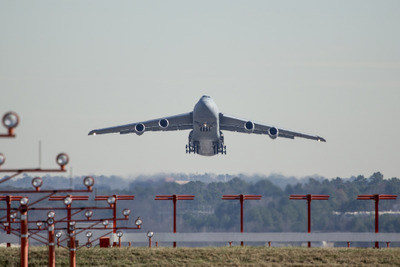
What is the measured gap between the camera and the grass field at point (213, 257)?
31.3 m

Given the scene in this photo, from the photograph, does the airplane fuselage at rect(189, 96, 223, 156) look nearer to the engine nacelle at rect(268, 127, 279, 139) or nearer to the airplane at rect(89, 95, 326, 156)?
the airplane at rect(89, 95, 326, 156)

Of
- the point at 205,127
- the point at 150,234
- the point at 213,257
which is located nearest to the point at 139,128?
the point at 205,127

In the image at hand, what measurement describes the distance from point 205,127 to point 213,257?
25.0 m

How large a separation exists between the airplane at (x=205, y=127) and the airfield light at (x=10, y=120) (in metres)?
37.4

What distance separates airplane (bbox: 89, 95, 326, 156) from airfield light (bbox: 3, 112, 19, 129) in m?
37.4

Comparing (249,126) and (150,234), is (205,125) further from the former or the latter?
(150,234)

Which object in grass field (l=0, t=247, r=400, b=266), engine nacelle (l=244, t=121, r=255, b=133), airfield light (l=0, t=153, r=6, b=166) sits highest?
engine nacelle (l=244, t=121, r=255, b=133)

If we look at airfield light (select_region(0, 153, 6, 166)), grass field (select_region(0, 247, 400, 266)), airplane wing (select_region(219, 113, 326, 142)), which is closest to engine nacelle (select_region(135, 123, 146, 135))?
airplane wing (select_region(219, 113, 326, 142))

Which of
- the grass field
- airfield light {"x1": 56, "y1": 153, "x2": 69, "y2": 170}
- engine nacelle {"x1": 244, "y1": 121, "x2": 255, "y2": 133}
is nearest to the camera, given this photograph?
airfield light {"x1": 56, "y1": 153, "x2": 69, "y2": 170}

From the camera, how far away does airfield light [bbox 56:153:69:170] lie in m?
21.2

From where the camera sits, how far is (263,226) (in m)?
64.5

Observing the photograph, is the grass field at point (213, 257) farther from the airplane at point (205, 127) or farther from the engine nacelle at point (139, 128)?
the engine nacelle at point (139, 128)

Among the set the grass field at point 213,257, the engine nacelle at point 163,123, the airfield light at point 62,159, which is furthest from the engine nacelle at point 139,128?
the airfield light at point 62,159

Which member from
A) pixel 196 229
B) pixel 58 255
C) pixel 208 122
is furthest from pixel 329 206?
pixel 58 255
